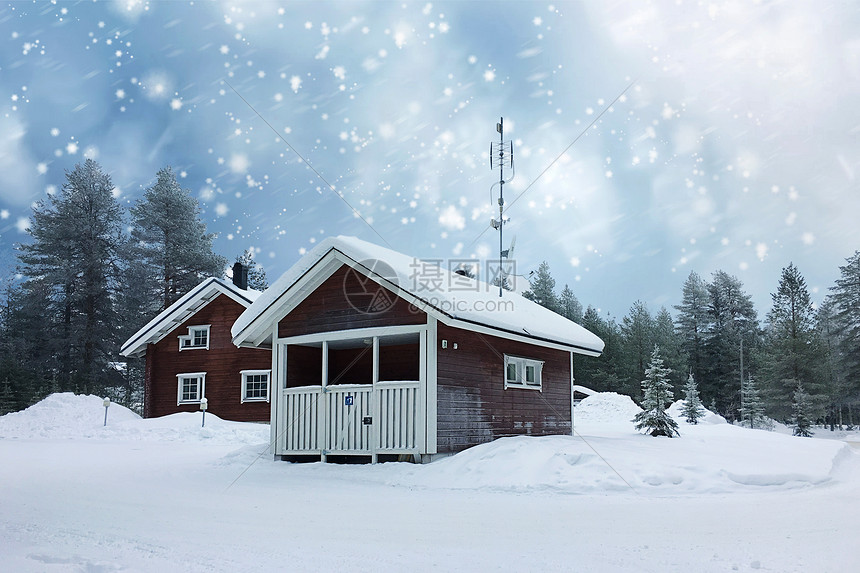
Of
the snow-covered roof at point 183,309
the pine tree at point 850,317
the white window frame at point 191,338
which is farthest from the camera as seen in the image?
the pine tree at point 850,317

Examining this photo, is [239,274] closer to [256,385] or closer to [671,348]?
[256,385]

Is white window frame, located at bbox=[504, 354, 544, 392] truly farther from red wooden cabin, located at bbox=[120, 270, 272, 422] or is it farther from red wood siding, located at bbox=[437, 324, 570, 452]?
red wooden cabin, located at bbox=[120, 270, 272, 422]

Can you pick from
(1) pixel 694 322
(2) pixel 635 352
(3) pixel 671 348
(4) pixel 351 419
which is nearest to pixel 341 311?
(4) pixel 351 419

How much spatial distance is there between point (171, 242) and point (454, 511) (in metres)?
40.7

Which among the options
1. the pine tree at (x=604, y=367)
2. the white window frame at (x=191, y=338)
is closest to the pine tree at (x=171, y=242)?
the white window frame at (x=191, y=338)

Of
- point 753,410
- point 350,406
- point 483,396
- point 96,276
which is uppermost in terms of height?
point 96,276

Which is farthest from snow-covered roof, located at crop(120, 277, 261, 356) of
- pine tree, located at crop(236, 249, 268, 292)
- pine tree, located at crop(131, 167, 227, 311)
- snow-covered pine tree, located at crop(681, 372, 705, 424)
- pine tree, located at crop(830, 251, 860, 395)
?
pine tree, located at crop(830, 251, 860, 395)

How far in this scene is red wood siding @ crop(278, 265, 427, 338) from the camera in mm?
13008

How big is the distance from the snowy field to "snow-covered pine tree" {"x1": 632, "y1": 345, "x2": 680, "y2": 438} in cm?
374

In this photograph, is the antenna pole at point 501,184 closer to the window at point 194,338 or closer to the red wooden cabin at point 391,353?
the red wooden cabin at point 391,353

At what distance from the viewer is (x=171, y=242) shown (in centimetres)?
→ 4462

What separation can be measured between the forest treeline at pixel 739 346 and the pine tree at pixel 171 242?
2676 cm

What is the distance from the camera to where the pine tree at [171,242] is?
1730 inches

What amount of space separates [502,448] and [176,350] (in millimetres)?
21046
